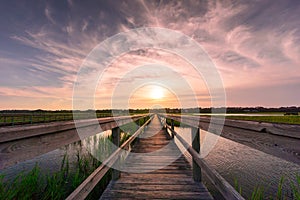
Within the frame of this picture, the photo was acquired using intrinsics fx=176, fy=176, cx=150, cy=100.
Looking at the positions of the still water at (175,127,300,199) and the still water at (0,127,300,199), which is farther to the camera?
the still water at (0,127,300,199)

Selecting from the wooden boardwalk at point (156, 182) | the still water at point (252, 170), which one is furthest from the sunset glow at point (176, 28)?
the wooden boardwalk at point (156, 182)

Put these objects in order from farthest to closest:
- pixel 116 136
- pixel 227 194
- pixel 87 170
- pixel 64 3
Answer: pixel 64 3, pixel 87 170, pixel 116 136, pixel 227 194

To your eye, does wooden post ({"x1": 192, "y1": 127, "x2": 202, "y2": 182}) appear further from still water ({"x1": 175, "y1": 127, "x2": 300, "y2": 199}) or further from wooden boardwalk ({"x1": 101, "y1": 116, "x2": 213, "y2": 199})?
still water ({"x1": 175, "y1": 127, "x2": 300, "y2": 199})

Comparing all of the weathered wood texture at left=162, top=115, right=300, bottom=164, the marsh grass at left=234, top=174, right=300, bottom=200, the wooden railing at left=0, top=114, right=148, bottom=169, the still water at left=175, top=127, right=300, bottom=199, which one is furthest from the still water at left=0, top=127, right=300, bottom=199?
the wooden railing at left=0, top=114, right=148, bottom=169

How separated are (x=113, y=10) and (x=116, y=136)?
995cm

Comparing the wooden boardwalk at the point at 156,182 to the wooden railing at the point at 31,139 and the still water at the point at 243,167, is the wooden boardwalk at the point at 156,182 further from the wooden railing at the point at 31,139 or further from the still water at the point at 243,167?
the still water at the point at 243,167

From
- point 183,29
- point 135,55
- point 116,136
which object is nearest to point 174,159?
point 116,136

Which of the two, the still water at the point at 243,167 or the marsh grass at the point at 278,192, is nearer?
A: the marsh grass at the point at 278,192

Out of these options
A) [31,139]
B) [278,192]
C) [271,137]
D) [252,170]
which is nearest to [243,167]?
[252,170]

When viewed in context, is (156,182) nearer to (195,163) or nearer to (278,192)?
(195,163)

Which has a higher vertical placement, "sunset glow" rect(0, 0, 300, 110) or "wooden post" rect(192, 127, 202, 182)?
"sunset glow" rect(0, 0, 300, 110)

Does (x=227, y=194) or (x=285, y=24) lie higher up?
(x=285, y=24)

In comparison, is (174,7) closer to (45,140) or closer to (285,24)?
(285,24)

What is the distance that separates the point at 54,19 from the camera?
447 inches
